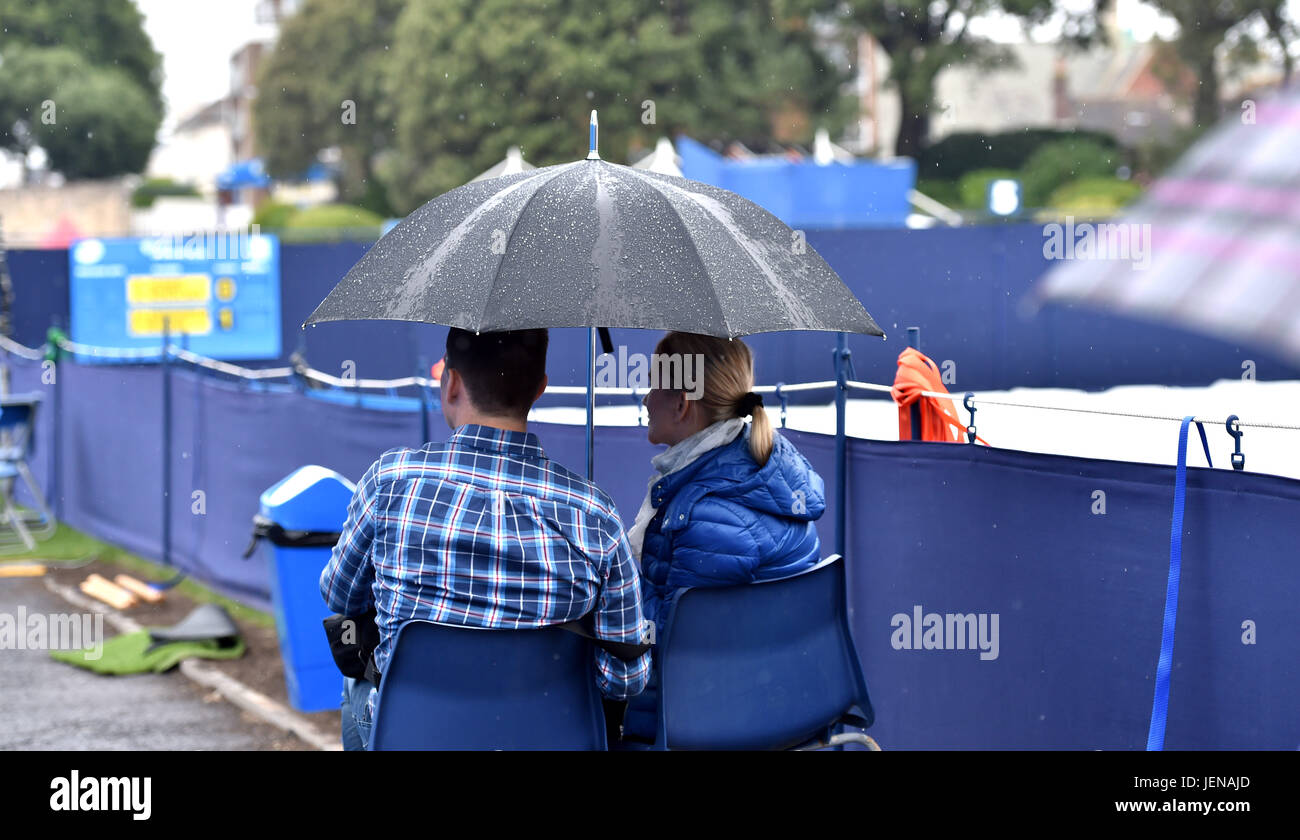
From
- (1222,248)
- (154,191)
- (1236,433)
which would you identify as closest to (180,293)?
(1236,433)

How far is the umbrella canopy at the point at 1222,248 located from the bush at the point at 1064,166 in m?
40.5

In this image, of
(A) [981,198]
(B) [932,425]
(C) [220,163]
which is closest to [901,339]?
(B) [932,425]

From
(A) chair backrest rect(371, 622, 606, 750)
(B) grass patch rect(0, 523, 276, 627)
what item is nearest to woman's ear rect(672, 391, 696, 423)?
(A) chair backrest rect(371, 622, 606, 750)

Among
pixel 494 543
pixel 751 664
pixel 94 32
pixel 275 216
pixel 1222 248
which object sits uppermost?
pixel 94 32

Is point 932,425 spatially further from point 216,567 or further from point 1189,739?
point 216,567

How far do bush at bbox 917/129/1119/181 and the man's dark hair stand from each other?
45468 millimetres

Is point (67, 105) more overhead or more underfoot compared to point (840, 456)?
more overhead

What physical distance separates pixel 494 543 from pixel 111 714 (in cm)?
479

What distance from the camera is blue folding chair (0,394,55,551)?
12.1 m

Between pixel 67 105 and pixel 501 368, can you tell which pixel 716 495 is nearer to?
pixel 501 368

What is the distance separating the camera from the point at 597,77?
47812 millimetres

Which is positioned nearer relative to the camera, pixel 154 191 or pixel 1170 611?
pixel 1170 611

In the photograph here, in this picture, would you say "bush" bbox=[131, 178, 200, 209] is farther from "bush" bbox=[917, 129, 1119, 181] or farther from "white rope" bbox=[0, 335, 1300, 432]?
"white rope" bbox=[0, 335, 1300, 432]
